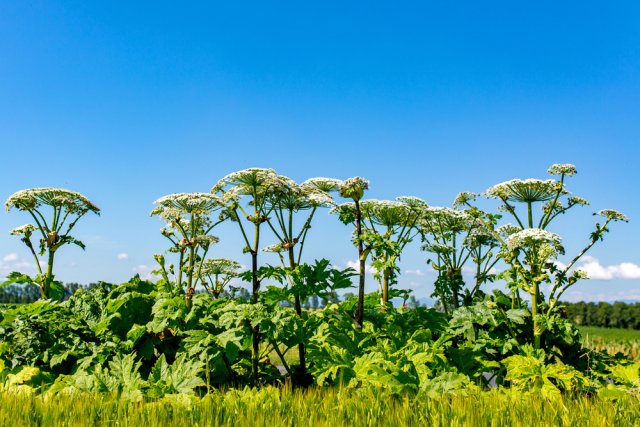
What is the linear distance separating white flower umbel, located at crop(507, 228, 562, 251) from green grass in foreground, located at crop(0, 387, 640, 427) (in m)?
2.55

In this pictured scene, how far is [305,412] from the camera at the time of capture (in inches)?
152

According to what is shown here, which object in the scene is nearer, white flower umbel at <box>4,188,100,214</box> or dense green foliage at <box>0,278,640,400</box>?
dense green foliage at <box>0,278,640,400</box>

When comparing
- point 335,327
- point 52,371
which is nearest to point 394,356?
point 335,327

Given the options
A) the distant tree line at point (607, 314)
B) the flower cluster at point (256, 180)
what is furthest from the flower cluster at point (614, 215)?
the distant tree line at point (607, 314)

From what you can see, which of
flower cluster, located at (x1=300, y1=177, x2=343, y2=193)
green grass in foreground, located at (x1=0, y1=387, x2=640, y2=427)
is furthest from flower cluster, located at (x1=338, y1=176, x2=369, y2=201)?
green grass in foreground, located at (x1=0, y1=387, x2=640, y2=427)

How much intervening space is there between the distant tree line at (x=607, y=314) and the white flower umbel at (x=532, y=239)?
28.7 metres

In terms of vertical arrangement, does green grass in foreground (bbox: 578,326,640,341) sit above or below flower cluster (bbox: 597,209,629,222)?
below

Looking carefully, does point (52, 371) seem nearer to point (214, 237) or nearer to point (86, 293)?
point (86, 293)

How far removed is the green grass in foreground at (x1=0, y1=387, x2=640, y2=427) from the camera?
3.70 metres

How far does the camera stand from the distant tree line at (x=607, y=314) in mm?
33062

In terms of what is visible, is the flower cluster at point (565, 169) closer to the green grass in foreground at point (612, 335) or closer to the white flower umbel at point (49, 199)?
the white flower umbel at point (49, 199)

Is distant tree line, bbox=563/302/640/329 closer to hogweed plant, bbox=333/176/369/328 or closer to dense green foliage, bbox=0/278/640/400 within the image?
dense green foliage, bbox=0/278/640/400

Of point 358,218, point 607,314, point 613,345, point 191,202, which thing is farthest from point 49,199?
point 607,314

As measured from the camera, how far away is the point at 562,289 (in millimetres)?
7023
